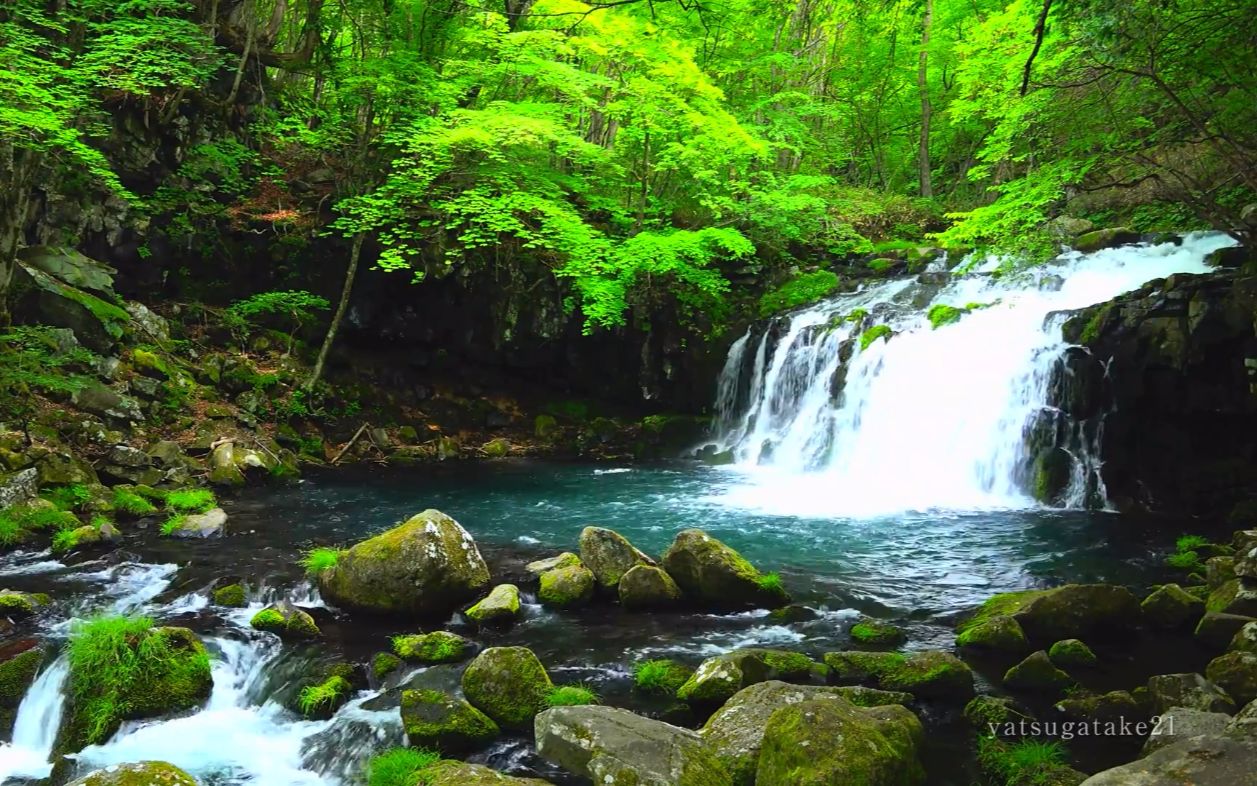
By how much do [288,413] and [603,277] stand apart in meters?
7.32

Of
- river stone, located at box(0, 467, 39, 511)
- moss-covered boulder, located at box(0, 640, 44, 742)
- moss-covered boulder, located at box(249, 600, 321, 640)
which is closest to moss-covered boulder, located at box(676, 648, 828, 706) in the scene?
moss-covered boulder, located at box(249, 600, 321, 640)

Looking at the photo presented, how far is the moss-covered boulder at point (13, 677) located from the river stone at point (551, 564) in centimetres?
455

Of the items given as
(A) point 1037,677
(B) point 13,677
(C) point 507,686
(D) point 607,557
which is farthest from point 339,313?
(A) point 1037,677

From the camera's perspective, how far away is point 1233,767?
11.2ft

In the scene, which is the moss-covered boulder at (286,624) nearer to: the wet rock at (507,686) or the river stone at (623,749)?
the wet rock at (507,686)

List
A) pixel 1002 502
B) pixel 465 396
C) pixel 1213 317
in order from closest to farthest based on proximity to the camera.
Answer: pixel 1213 317, pixel 1002 502, pixel 465 396

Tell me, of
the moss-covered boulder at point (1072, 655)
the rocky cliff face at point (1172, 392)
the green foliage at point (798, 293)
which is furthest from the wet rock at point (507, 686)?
the green foliage at point (798, 293)

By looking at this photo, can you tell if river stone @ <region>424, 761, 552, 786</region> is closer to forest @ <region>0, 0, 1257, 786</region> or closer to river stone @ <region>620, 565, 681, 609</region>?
forest @ <region>0, 0, 1257, 786</region>

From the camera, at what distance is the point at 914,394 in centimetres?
1477

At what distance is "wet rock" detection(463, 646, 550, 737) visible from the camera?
545cm

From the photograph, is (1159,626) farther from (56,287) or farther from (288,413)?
(56,287)

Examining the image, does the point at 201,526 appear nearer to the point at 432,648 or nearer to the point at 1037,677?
the point at 432,648

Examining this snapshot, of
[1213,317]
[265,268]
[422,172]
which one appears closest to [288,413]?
[265,268]

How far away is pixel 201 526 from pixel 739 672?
7975 millimetres
